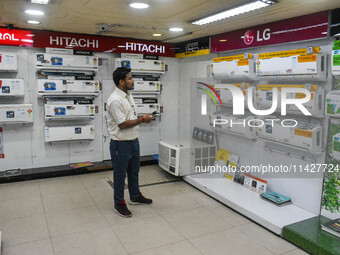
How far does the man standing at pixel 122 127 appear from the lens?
10.9 ft

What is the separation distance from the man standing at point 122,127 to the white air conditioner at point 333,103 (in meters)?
1.89

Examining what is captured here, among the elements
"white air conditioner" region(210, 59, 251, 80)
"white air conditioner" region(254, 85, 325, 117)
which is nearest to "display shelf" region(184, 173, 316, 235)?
"white air conditioner" region(254, 85, 325, 117)

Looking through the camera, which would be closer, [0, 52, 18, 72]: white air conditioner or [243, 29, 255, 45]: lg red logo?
[243, 29, 255, 45]: lg red logo

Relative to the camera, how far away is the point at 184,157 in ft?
15.2

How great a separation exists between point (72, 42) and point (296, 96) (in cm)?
366

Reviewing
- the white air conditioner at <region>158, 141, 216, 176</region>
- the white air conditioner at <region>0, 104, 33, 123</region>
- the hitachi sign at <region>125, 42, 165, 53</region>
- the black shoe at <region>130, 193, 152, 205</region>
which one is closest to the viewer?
the black shoe at <region>130, 193, 152, 205</region>

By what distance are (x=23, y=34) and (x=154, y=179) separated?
3120 mm

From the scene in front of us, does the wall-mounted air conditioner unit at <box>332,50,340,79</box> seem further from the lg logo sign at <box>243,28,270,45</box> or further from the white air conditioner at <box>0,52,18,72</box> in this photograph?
the white air conditioner at <box>0,52,18,72</box>

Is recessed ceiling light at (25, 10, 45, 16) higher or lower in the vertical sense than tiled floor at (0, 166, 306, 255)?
higher

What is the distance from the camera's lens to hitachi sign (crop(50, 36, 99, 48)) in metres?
4.82

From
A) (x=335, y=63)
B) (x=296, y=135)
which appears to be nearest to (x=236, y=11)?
(x=335, y=63)

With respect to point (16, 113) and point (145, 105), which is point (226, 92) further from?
point (16, 113)

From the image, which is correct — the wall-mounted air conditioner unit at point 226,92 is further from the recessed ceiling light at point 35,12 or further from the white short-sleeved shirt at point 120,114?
the recessed ceiling light at point 35,12

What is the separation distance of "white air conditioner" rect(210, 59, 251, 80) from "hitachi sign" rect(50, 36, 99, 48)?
214 centimetres
